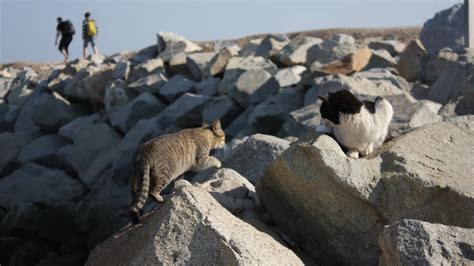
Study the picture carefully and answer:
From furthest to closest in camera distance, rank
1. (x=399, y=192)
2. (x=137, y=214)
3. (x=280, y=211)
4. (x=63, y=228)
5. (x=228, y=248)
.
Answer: (x=63, y=228)
(x=137, y=214)
(x=280, y=211)
(x=399, y=192)
(x=228, y=248)

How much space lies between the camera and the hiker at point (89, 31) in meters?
22.0

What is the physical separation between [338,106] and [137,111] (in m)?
9.35

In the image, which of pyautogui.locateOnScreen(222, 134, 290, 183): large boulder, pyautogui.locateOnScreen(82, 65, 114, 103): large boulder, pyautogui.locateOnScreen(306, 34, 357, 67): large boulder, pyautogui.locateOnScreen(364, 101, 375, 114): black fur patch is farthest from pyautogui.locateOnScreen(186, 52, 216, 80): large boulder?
pyautogui.locateOnScreen(364, 101, 375, 114): black fur patch

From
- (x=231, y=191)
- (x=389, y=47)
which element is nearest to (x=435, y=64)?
(x=389, y=47)

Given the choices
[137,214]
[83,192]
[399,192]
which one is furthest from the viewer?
[83,192]

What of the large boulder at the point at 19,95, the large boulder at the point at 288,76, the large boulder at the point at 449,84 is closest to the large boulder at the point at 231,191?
the large boulder at the point at 449,84

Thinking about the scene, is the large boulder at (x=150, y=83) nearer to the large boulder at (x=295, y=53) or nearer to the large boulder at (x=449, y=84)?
the large boulder at (x=295, y=53)

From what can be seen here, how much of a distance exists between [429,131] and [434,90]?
19.1 ft

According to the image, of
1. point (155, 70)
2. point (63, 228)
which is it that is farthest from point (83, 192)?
point (155, 70)

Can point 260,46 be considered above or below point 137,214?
below

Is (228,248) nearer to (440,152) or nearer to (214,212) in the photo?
(214,212)

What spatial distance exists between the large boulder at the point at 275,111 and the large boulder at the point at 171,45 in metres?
5.61

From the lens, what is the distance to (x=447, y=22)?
60.1ft

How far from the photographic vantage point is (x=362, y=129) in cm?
565
